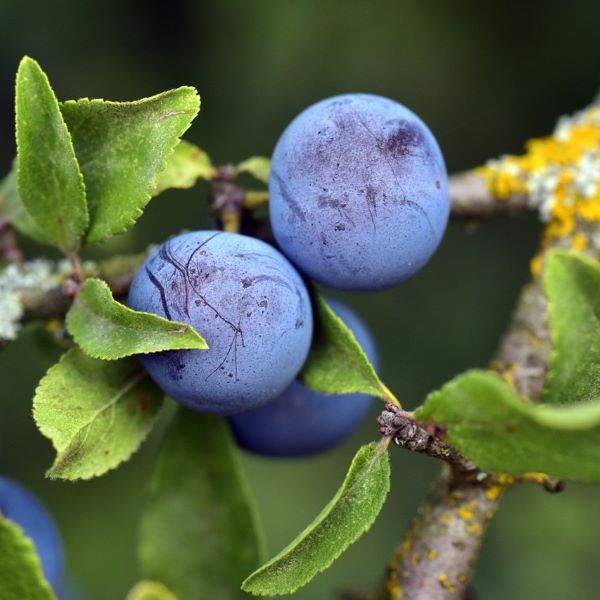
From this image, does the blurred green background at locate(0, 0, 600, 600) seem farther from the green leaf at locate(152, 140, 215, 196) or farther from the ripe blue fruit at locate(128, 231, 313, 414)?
the ripe blue fruit at locate(128, 231, 313, 414)

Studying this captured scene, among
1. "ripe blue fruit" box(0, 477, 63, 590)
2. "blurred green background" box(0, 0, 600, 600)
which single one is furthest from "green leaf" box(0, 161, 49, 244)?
"blurred green background" box(0, 0, 600, 600)

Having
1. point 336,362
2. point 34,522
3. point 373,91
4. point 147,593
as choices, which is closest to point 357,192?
point 336,362

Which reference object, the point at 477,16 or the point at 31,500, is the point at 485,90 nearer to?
the point at 477,16

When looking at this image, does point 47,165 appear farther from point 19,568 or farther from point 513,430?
point 513,430

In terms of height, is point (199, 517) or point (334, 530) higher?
point (334, 530)

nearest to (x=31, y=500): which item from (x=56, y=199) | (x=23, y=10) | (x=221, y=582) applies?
(x=221, y=582)

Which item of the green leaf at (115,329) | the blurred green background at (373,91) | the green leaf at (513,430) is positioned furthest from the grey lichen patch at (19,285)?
the blurred green background at (373,91)

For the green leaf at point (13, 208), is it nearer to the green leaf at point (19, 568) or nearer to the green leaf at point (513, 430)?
the green leaf at point (19, 568)
